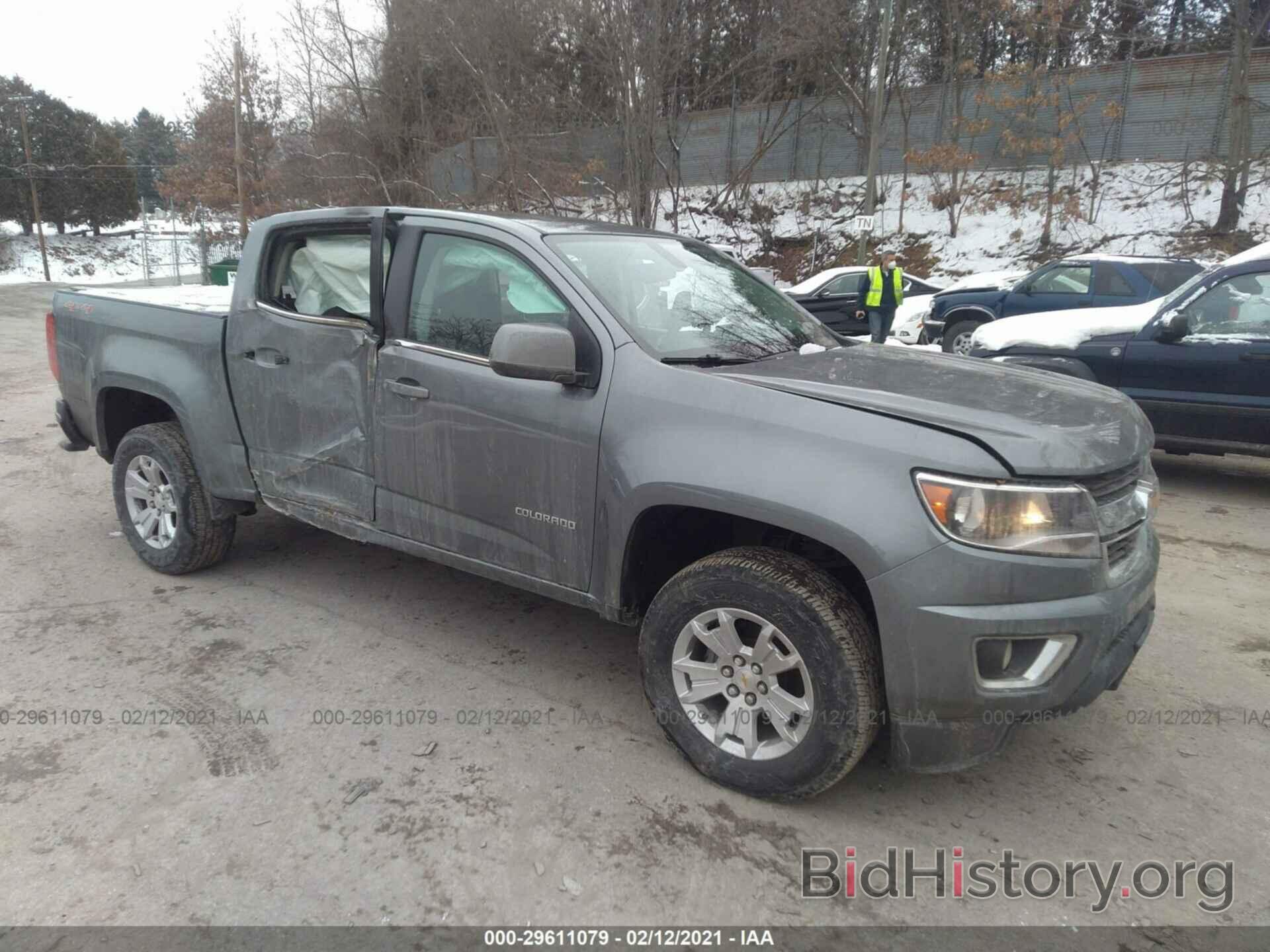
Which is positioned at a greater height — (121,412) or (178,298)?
(178,298)

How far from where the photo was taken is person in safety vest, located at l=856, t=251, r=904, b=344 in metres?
13.3

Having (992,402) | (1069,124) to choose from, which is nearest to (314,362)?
(992,402)

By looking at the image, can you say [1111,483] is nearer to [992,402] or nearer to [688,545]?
[992,402]

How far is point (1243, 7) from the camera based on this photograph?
18141 millimetres

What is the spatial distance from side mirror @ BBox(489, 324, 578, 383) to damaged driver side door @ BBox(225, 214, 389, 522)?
0.93m

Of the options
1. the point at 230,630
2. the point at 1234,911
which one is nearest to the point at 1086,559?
the point at 1234,911

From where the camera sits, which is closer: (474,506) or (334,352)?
(474,506)

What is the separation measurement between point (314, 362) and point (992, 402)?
2.84m

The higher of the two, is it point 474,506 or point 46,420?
point 474,506

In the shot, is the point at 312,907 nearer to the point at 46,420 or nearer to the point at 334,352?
the point at 334,352

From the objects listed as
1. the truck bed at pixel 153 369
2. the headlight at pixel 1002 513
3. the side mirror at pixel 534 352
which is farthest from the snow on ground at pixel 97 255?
the headlight at pixel 1002 513

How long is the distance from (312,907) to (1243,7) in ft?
76.7

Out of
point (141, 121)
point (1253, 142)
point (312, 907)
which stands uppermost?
point (141, 121)

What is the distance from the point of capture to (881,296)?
1327cm
